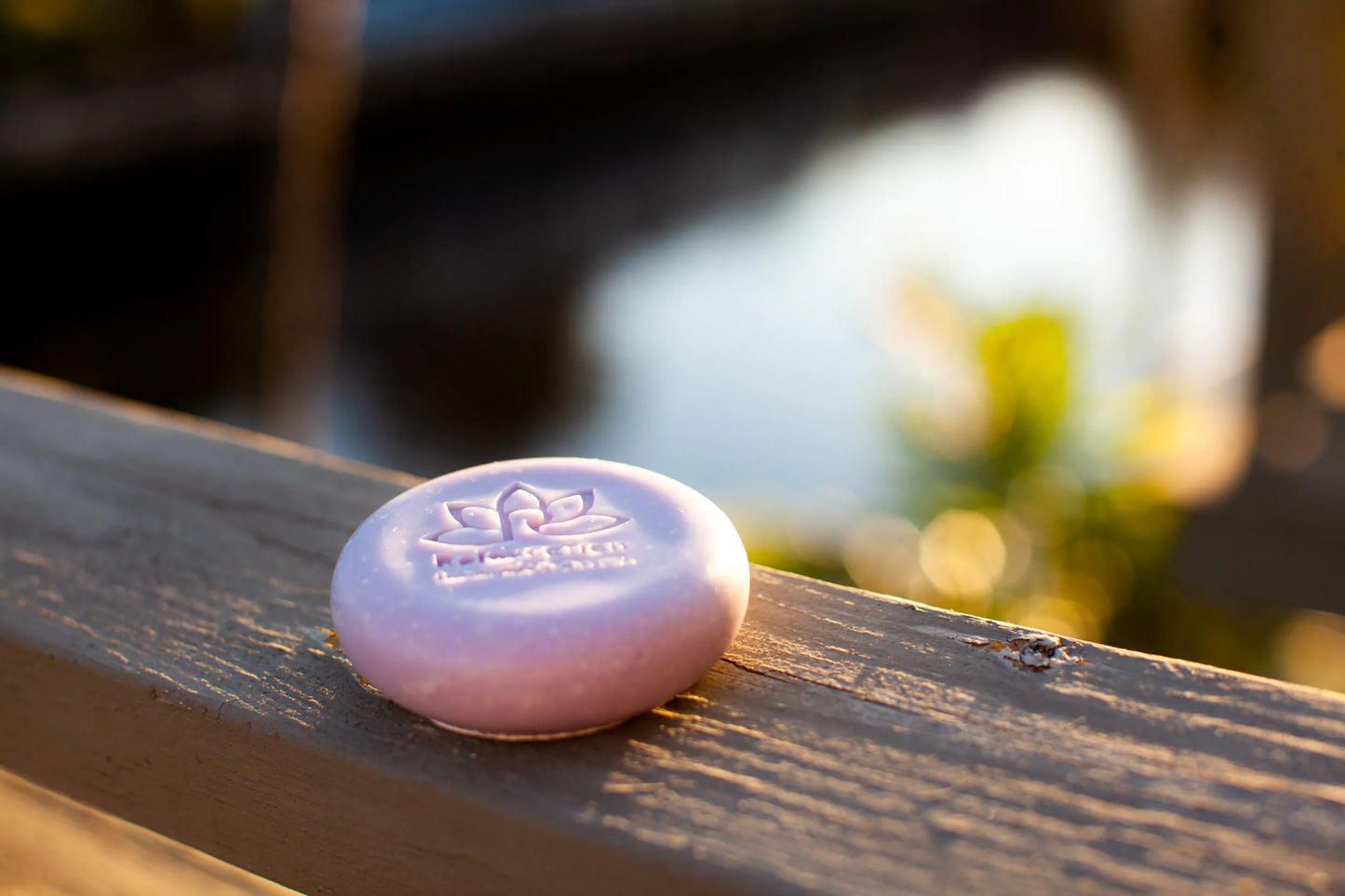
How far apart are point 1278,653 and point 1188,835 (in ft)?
9.79

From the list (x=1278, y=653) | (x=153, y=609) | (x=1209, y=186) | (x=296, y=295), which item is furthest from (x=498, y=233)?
(x=153, y=609)

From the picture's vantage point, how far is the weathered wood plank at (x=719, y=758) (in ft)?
1.31

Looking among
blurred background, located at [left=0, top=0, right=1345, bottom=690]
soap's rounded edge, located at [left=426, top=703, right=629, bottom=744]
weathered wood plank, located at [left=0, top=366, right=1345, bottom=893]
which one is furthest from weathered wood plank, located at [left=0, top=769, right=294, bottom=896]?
blurred background, located at [left=0, top=0, right=1345, bottom=690]

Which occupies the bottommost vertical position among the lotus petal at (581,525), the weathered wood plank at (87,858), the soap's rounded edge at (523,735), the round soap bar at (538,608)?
the weathered wood plank at (87,858)

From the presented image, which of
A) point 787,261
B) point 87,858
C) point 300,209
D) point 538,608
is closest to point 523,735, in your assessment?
point 538,608

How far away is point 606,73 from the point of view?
31.1ft

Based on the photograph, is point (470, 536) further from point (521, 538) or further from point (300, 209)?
point (300, 209)

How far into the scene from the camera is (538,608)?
45 centimetres

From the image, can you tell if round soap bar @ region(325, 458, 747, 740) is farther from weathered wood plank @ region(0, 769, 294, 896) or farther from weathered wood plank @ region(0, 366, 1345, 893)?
weathered wood plank @ region(0, 769, 294, 896)

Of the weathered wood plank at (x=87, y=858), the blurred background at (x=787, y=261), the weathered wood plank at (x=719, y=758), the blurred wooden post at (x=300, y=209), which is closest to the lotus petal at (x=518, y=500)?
the weathered wood plank at (x=719, y=758)

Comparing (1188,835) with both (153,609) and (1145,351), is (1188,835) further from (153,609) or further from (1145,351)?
(1145,351)

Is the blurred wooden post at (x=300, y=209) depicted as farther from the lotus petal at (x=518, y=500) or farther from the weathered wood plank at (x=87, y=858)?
the lotus petal at (x=518, y=500)

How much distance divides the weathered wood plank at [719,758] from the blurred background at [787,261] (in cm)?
202

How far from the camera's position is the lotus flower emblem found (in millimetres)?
507
